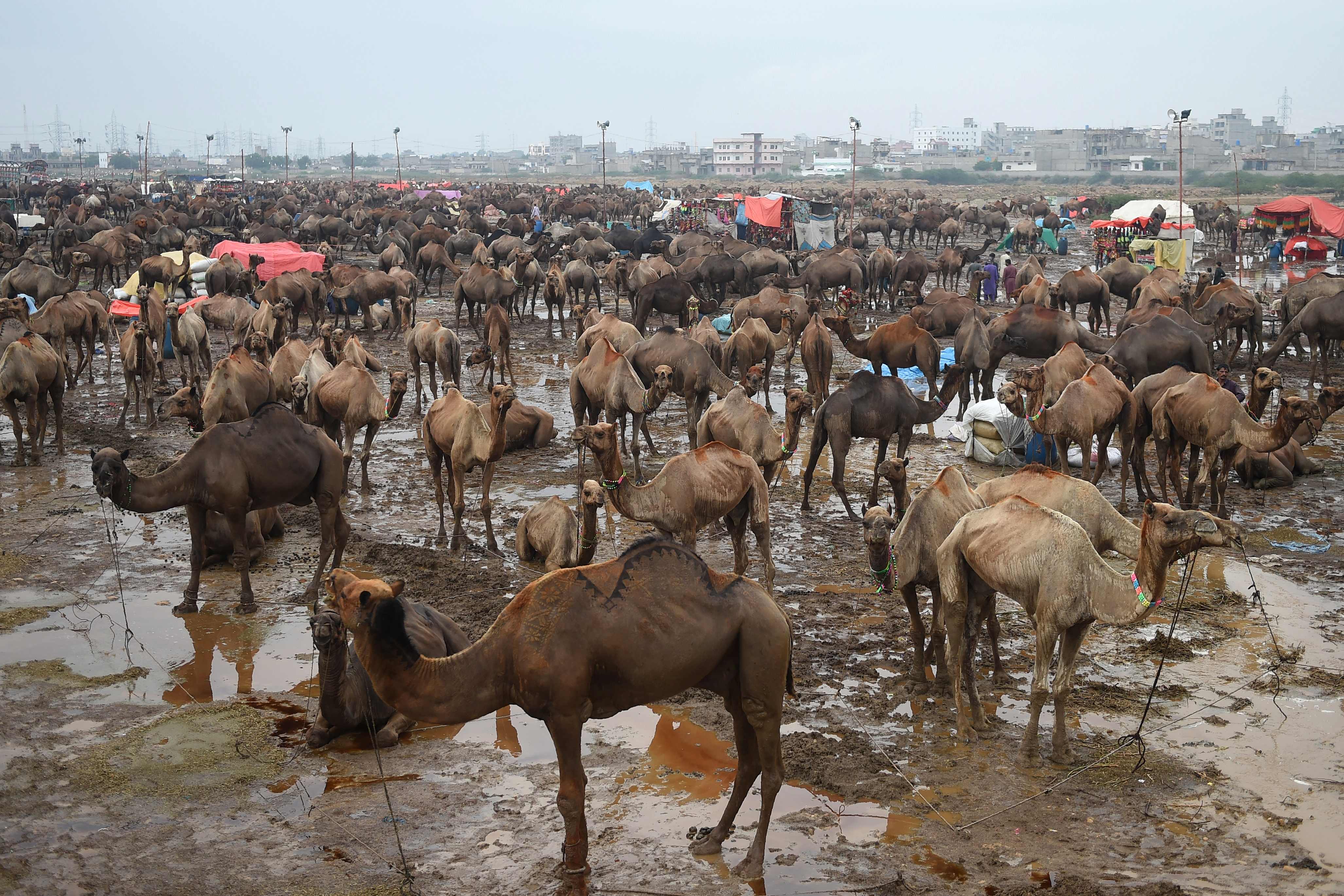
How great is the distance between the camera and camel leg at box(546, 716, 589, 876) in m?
5.47

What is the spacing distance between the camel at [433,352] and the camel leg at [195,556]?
747cm

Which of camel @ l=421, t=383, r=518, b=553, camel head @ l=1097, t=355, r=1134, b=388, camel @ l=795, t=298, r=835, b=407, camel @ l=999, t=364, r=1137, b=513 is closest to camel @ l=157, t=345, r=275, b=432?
camel @ l=421, t=383, r=518, b=553

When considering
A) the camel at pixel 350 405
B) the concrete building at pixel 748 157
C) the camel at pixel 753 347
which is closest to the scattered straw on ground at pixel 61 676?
the camel at pixel 350 405

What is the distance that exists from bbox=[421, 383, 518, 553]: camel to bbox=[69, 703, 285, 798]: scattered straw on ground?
359 cm

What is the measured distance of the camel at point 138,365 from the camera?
15.8 meters

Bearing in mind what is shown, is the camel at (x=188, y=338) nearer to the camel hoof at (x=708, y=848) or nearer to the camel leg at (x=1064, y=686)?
the camel hoof at (x=708, y=848)

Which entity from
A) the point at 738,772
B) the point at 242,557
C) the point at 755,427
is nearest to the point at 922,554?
the point at 738,772

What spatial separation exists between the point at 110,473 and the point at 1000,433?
969 cm

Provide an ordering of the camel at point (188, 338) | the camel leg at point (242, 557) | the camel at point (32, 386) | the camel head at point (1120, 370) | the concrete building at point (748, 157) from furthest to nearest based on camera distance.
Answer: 1. the concrete building at point (748, 157)
2. the camel at point (188, 338)
3. the camel head at point (1120, 370)
4. the camel at point (32, 386)
5. the camel leg at point (242, 557)

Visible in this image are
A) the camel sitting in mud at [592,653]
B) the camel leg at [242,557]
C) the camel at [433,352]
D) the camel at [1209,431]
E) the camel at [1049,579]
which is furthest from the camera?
the camel at [433,352]

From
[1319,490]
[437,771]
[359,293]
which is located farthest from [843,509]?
[359,293]

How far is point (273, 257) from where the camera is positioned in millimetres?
27703

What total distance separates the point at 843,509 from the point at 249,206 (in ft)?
164

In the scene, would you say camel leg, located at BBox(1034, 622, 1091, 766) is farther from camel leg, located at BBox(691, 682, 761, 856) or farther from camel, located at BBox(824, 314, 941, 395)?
camel, located at BBox(824, 314, 941, 395)
